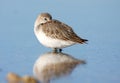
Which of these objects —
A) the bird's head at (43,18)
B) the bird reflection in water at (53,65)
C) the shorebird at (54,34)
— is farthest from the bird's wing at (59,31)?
the bird reflection in water at (53,65)

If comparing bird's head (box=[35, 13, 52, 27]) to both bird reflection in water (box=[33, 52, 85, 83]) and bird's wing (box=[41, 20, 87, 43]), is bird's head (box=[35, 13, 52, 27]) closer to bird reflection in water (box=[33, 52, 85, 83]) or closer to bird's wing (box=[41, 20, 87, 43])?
bird's wing (box=[41, 20, 87, 43])

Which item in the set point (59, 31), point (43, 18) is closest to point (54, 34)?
point (59, 31)

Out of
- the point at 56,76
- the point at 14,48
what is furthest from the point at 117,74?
the point at 14,48

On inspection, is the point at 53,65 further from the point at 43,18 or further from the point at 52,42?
the point at 43,18

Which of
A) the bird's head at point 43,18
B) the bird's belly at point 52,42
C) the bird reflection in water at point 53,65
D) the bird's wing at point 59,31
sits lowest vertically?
the bird reflection in water at point 53,65

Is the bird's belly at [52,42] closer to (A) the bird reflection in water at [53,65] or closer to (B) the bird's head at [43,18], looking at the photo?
(A) the bird reflection in water at [53,65]

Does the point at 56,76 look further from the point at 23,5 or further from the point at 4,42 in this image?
the point at 23,5

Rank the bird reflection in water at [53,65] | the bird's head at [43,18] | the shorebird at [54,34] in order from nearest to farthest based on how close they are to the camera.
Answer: the bird reflection in water at [53,65], the shorebird at [54,34], the bird's head at [43,18]
